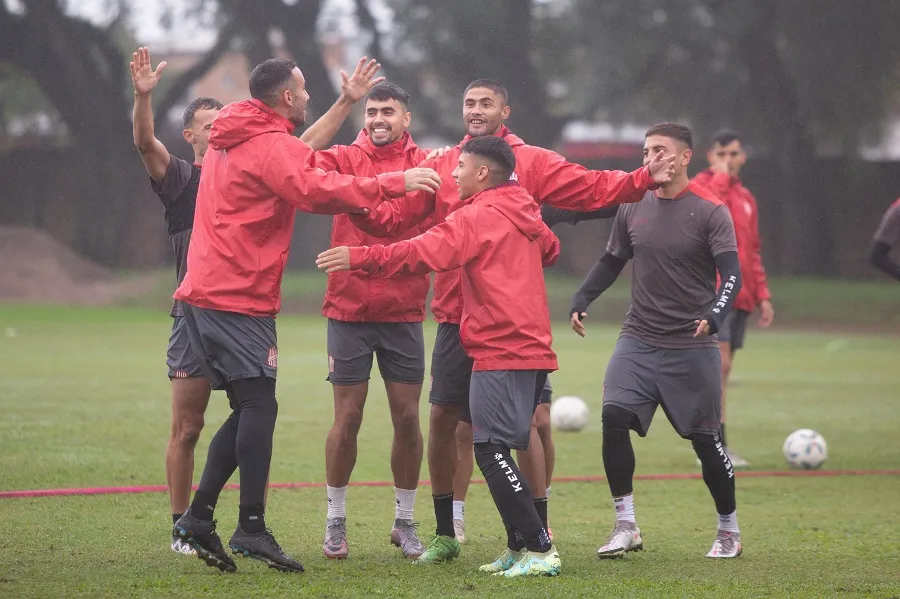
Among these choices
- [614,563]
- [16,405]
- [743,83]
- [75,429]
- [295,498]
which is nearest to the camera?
[614,563]

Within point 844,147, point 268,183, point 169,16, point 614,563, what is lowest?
point 614,563

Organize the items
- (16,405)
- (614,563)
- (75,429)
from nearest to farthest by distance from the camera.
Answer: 1. (614,563)
2. (75,429)
3. (16,405)

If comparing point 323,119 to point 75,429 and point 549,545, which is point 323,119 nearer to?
point 549,545

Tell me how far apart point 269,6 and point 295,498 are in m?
26.9

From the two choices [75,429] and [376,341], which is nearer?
[376,341]

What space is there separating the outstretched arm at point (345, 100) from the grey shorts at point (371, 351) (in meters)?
1.04

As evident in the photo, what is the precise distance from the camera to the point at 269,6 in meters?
33.0

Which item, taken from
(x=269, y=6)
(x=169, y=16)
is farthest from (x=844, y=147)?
(x=169, y=16)

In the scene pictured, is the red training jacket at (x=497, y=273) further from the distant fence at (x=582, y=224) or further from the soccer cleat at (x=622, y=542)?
the distant fence at (x=582, y=224)

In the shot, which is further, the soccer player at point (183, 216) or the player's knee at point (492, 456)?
the soccer player at point (183, 216)

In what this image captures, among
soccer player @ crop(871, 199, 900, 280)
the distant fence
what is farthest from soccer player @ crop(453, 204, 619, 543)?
the distant fence

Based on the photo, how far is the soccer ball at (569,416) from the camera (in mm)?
11562

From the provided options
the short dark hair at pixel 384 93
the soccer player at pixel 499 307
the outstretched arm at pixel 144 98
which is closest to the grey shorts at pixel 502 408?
the soccer player at pixel 499 307

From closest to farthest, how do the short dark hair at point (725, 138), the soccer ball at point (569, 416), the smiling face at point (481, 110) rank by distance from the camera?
the smiling face at point (481, 110)
the short dark hair at point (725, 138)
the soccer ball at point (569, 416)
